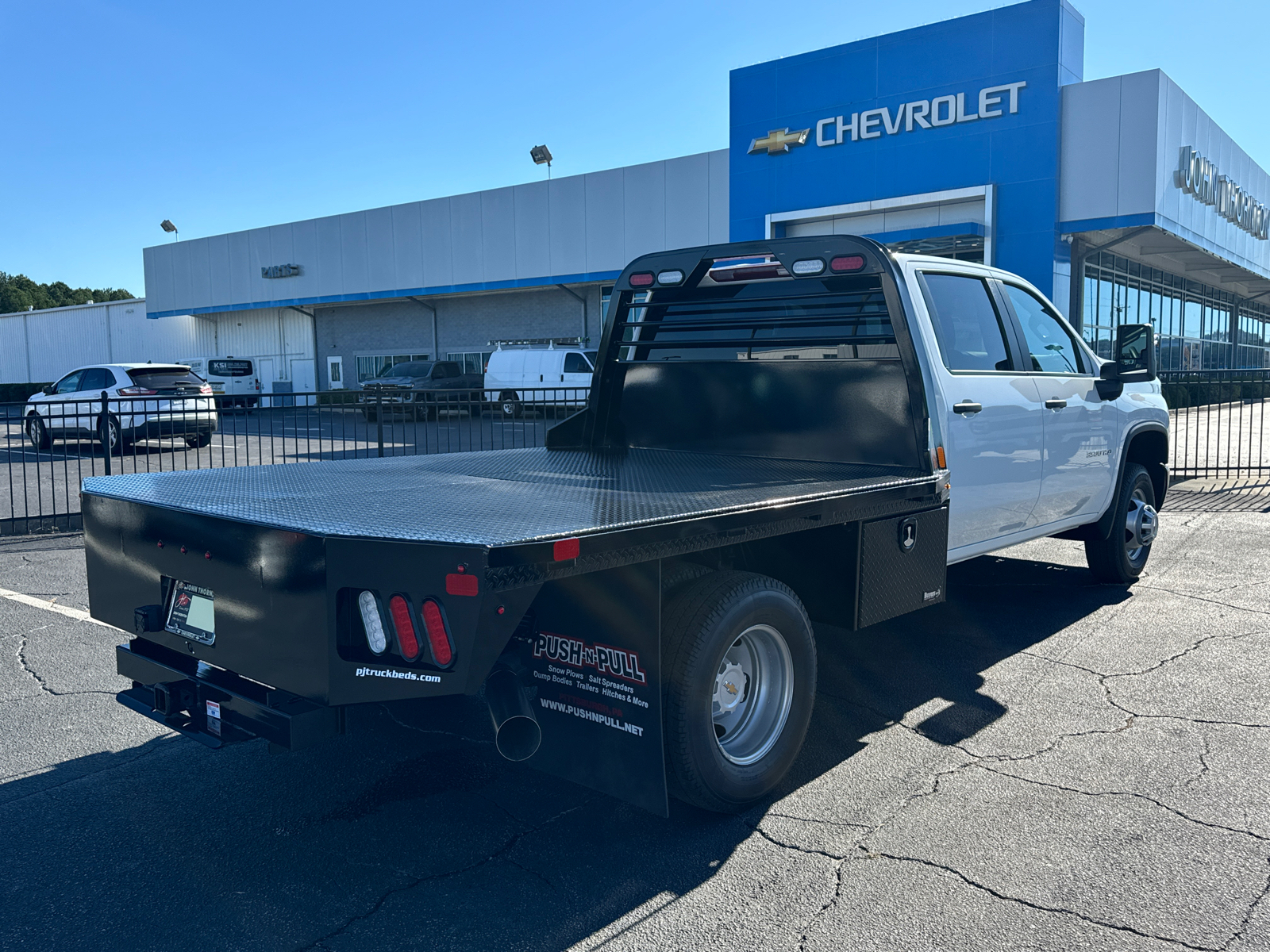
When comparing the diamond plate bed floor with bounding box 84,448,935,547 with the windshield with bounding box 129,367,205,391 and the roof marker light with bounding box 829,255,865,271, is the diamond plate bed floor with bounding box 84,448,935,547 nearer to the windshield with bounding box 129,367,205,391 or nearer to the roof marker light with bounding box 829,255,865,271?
the roof marker light with bounding box 829,255,865,271

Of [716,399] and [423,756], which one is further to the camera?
[716,399]

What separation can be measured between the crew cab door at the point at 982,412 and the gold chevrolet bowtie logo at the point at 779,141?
1941 centimetres

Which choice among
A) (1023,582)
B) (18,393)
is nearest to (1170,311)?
(1023,582)

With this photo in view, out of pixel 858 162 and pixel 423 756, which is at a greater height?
pixel 858 162

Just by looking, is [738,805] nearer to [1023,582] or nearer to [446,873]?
[446,873]

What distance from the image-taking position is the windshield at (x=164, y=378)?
1964cm

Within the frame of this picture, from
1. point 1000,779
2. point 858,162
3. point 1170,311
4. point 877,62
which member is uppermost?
point 877,62

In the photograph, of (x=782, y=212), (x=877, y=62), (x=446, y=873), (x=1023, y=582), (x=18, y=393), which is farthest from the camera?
(x=18, y=393)

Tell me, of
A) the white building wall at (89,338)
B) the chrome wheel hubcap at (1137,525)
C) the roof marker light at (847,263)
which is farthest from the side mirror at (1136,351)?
the white building wall at (89,338)

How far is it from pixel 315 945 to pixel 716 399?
3463mm

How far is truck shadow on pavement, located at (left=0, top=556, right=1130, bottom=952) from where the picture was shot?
279cm

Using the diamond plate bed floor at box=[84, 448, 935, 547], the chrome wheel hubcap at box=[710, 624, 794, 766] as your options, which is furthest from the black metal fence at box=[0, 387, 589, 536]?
the chrome wheel hubcap at box=[710, 624, 794, 766]

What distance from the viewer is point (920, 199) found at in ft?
72.6

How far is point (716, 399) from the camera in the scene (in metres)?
5.39
